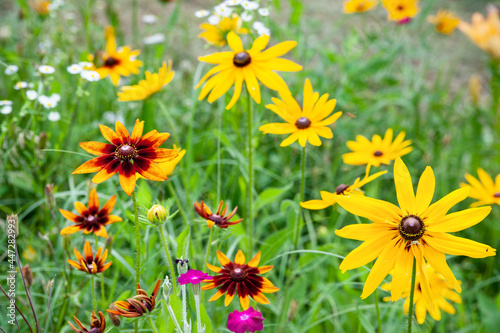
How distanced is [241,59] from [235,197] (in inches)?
32.2

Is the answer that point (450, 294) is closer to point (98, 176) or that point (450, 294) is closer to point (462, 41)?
point (98, 176)

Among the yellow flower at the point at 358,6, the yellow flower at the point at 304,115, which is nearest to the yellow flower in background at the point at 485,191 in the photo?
the yellow flower at the point at 304,115

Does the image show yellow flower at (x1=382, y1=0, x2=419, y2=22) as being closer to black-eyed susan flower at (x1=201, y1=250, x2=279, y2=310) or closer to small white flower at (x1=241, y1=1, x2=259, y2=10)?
small white flower at (x1=241, y1=1, x2=259, y2=10)

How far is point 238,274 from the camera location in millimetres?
794

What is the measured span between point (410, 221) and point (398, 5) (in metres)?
1.44

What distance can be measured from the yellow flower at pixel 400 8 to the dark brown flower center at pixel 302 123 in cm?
99

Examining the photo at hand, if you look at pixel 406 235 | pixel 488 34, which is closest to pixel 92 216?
pixel 406 235

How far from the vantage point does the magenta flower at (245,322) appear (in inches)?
29.3

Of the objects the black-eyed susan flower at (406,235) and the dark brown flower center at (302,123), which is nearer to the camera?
the black-eyed susan flower at (406,235)

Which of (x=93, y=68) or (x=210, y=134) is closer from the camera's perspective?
(x=93, y=68)

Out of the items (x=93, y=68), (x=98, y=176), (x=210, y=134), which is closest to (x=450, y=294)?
(x=98, y=176)

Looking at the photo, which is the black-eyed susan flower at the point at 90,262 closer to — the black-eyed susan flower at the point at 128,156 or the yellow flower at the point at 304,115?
the black-eyed susan flower at the point at 128,156

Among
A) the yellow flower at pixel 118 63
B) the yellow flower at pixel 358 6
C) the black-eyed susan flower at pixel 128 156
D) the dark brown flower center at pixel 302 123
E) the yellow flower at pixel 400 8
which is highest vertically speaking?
the yellow flower at pixel 358 6

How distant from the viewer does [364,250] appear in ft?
2.28
